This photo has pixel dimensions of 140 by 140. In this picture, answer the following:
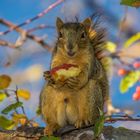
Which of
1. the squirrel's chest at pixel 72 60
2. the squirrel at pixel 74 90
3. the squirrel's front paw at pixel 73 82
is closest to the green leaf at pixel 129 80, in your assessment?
the squirrel at pixel 74 90

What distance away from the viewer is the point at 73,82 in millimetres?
2422

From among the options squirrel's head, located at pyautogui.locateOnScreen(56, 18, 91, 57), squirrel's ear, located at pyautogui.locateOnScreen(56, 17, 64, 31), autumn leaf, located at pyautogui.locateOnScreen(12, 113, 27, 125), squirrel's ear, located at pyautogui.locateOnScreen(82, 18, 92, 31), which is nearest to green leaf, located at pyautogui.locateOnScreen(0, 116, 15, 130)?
autumn leaf, located at pyautogui.locateOnScreen(12, 113, 27, 125)

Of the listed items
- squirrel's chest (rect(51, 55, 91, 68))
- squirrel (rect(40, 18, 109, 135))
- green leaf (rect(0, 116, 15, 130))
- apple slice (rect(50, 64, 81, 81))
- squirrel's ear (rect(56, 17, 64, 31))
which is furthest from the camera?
squirrel's ear (rect(56, 17, 64, 31))

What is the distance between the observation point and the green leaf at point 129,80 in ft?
10.5

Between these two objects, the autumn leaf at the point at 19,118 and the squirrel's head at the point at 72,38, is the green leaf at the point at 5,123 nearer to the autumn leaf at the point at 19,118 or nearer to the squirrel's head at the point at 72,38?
the autumn leaf at the point at 19,118

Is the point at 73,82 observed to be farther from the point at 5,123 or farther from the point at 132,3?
the point at 132,3

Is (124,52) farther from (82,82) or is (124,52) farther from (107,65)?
(82,82)

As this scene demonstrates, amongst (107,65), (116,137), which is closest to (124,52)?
(107,65)

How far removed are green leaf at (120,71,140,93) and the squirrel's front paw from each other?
2.66 ft

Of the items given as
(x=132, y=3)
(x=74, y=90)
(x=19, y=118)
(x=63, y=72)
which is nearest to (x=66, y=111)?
(x=74, y=90)

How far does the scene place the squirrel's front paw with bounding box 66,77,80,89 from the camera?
7.87ft

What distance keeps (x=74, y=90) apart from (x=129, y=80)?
85 cm

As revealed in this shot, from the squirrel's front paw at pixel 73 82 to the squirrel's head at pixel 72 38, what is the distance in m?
0.17

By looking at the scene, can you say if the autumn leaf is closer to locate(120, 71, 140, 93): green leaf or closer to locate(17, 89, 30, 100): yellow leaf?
locate(17, 89, 30, 100): yellow leaf
